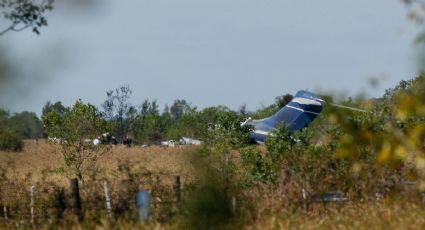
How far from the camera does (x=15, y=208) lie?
50.9 feet

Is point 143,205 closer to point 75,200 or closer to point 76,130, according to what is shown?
point 75,200

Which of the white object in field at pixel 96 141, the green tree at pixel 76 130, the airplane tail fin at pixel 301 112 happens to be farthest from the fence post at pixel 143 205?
the airplane tail fin at pixel 301 112

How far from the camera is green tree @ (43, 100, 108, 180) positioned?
114ft

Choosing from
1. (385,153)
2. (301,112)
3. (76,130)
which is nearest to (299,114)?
(301,112)

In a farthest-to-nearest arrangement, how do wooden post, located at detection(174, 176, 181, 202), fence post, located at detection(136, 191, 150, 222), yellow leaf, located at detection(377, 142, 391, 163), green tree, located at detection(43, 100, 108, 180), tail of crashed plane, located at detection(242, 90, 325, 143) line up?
tail of crashed plane, located at detection(242, 90, 325, 143)
green tree, located at detection(43, 100, 108, 180)
fence post, located at detection(136, 191, 150, 222)
wooden post, located at detection(174, 176, 181, 202)
yellow leaf, located at detection(377, 142, 391, 163)

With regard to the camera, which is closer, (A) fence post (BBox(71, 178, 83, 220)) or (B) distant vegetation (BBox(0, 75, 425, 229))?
(B) distant vegetation (BBox(0, 75, 425, 229))

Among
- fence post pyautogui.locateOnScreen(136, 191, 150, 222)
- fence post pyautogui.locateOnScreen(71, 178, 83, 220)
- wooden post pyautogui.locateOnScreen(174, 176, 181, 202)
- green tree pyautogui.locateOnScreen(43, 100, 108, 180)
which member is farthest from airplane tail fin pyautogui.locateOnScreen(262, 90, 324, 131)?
fence post pyautogui.locateOnScreen(136, 191, 150, 222)

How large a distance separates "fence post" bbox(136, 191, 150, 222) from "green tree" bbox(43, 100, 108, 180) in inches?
780

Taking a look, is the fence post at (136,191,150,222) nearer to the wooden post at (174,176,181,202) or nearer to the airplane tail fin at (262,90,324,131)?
the wooden post at (174,176,181,202)

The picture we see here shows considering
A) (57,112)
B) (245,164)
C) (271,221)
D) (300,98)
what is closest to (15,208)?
(271,221)

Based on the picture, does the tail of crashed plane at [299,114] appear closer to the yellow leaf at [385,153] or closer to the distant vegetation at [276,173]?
the distant vegetation at [276,173]

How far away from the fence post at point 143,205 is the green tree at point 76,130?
1980cm

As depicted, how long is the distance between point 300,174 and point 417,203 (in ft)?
13.5

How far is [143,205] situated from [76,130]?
69.3ft
